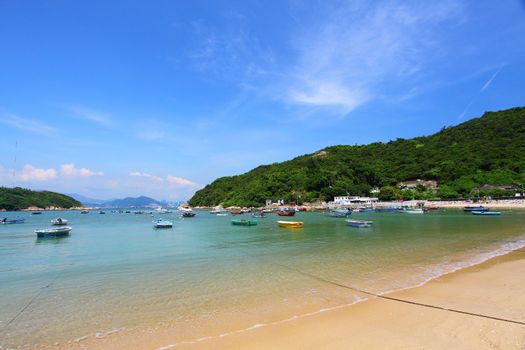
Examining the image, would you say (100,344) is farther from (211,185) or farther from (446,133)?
(211,185)

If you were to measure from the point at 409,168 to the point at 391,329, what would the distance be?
128936mm

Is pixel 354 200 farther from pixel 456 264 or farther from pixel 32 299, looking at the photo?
pixel 32 299

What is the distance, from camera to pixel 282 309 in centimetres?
901

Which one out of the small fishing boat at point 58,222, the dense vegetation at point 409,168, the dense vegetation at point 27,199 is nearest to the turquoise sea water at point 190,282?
the small fishing boat at point 58,222

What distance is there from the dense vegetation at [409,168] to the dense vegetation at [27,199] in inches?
3730

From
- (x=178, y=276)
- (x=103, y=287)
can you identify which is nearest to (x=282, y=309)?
(x=178, y=276)

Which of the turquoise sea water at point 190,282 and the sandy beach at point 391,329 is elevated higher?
the sandy beach at point 391,329

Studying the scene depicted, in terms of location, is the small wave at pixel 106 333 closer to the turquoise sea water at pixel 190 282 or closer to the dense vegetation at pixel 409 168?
the turquoise sea water at pixel 190 282

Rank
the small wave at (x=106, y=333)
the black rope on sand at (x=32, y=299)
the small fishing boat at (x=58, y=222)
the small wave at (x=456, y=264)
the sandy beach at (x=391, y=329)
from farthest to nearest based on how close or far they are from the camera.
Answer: the small fishing boat at (x=58, y=222)
the small wave at (x=456, y=264)
the black rope on sand at (x=32, y=299)
the small wave at (x=106, y=333)
the sandy beach at (x=391, y=329)

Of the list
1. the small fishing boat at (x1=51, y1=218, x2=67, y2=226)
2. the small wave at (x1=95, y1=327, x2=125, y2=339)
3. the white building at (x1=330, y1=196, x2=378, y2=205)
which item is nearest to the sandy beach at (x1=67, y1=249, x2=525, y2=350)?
the small wave at (x1=95, y1=327, x2=125, y2=339)

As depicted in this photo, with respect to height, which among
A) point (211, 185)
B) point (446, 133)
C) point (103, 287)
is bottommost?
point (103, 287)

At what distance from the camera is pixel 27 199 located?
554 feet

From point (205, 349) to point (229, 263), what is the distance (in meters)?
10.6

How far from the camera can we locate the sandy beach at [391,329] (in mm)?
6359
